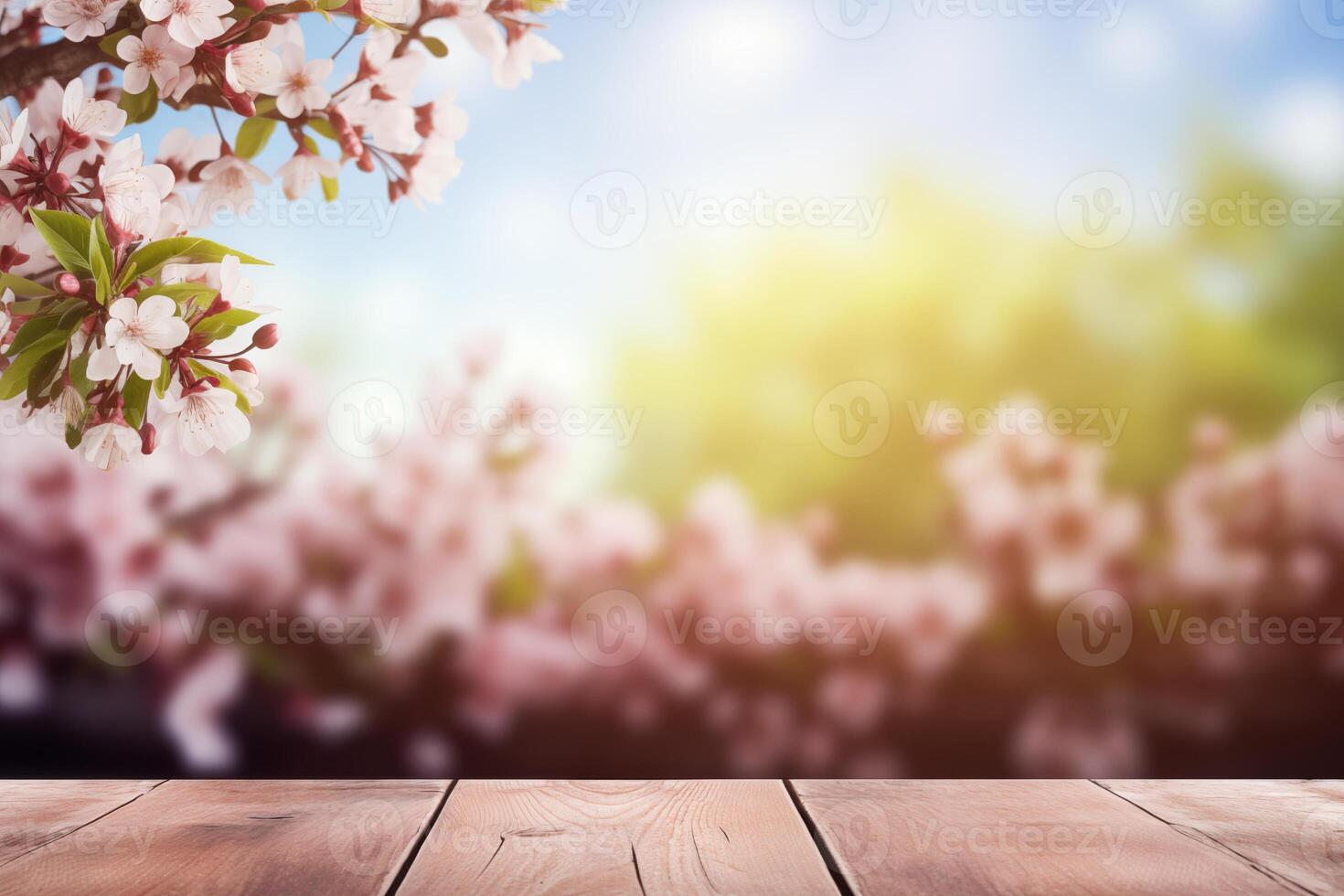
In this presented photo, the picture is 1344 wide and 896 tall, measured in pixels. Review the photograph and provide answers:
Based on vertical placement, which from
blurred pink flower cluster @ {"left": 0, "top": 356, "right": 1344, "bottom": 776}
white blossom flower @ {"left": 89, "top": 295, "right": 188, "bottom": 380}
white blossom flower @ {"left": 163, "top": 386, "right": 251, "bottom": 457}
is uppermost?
white blossom flower @ {"left": 89, "top": 295, "right": 188, "bottom": 380}

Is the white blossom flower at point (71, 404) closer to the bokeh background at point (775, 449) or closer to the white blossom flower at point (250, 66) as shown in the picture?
the white blossom flower at point (250, 66)

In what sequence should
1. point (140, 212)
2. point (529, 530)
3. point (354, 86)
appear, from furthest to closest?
1. point (529, 530)
2. point (354, 86)
3. point (140, 212)

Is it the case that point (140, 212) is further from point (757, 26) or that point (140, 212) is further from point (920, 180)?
point (920, 180)

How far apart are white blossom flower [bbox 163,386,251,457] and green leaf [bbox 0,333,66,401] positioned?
0.09 meters

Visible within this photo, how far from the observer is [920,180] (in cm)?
130

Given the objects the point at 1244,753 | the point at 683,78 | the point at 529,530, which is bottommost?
the point at 1244,753

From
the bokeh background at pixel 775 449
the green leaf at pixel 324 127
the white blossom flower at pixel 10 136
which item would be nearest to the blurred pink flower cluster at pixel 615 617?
the bokeh background at pixel 775 449

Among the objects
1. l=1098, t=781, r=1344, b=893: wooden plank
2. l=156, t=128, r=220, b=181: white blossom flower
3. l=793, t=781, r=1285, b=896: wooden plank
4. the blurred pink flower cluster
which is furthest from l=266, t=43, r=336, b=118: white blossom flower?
l=1098, t=781, r=1344, b=893: wooden plank

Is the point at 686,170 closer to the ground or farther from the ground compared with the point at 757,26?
closer to the ground

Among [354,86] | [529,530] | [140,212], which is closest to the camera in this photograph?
[140,212]

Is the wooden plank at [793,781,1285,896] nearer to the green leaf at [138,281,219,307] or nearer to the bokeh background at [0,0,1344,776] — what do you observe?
the bokeh background at [0,0,1344,776]

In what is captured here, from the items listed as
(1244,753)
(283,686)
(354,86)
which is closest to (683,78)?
(354,86)

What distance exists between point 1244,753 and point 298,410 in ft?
4.50

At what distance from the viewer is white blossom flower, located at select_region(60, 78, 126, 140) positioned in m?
0.78
